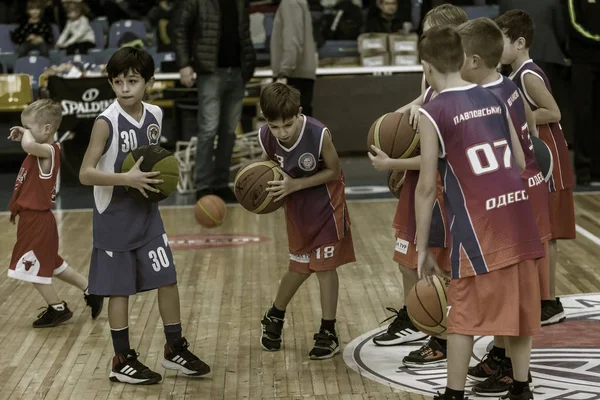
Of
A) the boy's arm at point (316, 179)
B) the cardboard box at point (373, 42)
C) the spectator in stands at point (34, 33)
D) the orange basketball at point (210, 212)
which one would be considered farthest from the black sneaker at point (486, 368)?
the spectator in stands at point (34, 33)

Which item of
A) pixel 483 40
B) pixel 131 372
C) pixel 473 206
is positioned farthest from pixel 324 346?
pixel 483 40

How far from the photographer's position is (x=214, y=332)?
5.78 m

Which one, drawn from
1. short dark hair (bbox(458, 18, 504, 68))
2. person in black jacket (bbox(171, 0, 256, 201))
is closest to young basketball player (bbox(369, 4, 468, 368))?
short dark hair (bbox(458, 18, 504, 68))

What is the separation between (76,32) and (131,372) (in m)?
9.28

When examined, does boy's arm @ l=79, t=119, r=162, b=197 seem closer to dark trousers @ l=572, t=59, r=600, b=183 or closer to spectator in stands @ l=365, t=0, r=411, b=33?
dark trousers @ l=572, t=59, r=600, b=183

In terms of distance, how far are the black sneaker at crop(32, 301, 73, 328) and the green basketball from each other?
149 cm

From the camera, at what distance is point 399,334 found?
5492 millimetres

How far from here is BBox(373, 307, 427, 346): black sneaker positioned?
546 centimetres

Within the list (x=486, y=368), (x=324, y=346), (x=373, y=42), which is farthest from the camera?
(x=373, y=42)

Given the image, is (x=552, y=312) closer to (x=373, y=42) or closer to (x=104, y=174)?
(x=104, y=174)

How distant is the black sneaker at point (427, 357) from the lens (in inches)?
201

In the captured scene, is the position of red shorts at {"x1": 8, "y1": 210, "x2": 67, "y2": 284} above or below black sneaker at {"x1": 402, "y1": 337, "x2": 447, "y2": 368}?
above

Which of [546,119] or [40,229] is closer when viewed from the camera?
[546,119]

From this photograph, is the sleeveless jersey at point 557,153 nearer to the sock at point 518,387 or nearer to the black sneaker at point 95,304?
the sock at point 518,387
